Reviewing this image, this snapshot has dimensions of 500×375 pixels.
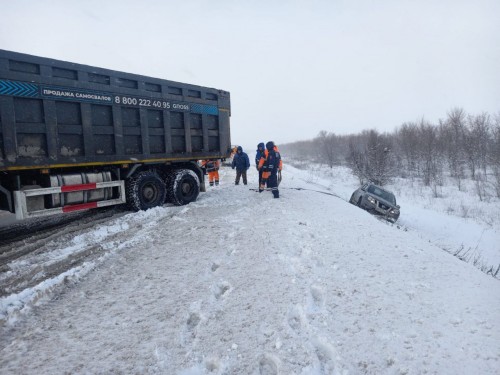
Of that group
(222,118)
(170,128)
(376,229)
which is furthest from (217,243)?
(222,118)

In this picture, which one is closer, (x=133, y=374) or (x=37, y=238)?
(x=133, y=374)

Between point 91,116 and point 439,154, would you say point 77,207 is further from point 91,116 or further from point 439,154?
point 439,154

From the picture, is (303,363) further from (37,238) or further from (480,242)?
(480,242)

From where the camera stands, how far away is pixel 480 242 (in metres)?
11.3

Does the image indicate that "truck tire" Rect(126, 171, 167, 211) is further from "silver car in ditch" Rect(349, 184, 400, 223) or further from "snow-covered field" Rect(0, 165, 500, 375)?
"silver car in ditch" Rect(349, 184, 400, 223)

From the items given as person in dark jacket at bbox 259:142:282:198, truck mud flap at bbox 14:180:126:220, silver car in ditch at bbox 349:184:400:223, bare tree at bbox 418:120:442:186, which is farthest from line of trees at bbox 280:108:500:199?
truck mud flap at bbox 14:180:126:220

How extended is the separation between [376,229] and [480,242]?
8.23 meters

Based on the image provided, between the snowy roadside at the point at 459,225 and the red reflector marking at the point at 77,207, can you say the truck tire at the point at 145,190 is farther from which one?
the snowy roadside at the point at 459,225

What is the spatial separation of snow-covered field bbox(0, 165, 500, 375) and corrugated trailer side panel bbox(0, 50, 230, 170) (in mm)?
1828

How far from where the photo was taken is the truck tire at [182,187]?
25.7ft

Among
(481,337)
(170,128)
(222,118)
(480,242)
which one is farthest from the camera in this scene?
(480,242)

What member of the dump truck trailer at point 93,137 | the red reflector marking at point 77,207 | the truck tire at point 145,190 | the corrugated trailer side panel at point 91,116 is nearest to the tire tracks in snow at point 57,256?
the red reflector marking at point 77,207

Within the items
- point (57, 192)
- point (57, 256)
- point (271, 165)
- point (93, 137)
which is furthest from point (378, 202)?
point (57, 256)

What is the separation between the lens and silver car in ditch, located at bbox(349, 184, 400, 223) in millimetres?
10956
